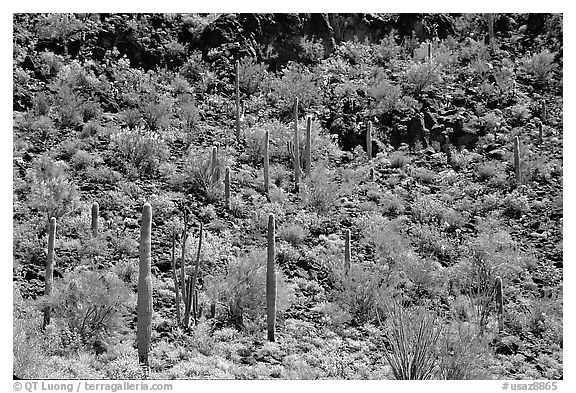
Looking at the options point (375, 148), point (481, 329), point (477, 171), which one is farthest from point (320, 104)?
point (481, 329)

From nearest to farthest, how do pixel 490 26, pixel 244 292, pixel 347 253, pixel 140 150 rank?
pixel 244 292
pixel 347 253
pixel 140 150
pixel 490 26

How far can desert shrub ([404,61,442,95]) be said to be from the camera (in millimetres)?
29016

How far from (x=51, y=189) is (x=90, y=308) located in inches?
217

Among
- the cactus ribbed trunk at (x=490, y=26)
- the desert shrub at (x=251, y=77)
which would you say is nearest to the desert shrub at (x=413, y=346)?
the desert shrub at (x=251, y=77)

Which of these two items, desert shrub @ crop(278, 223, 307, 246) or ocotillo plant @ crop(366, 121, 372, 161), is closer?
desert shrub @ crop(278, 223, 307, 246)

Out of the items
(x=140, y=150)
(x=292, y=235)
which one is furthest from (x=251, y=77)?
(x=292, y=235)

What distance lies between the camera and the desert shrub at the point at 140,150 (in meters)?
22.3

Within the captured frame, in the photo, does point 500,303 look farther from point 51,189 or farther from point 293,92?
point 293,92

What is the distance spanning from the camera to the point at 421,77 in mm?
29188

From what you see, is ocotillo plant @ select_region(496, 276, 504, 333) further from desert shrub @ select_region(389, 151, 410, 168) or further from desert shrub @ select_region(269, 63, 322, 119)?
desert shrub @ select_region(269, 63, 322, 119)

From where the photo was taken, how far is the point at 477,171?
24875 millimetres

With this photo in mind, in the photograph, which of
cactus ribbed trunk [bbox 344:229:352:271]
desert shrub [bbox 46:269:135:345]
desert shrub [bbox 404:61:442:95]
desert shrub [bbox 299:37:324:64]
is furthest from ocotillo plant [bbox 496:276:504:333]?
desert shrub [bbox 299:37:324:64]

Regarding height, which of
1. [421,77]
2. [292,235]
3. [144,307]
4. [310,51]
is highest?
[310,51]

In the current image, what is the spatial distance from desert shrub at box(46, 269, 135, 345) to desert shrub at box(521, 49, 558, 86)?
20731 millimetres
